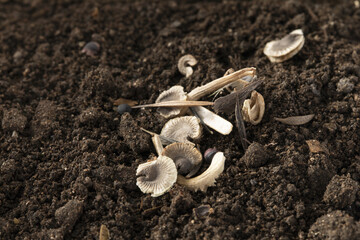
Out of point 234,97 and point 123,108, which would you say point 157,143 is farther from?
point 234,97

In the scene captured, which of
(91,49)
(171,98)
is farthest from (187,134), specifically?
(91,49)

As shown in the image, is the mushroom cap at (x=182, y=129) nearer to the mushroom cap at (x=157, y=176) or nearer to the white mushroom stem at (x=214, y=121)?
the white mushroom stem at (x=214, y=121)

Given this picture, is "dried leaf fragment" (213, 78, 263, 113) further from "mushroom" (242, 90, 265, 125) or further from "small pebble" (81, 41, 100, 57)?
"small pebble" (81, 41, 100, 57)

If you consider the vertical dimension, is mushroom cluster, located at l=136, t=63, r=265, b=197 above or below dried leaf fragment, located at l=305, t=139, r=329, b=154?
above

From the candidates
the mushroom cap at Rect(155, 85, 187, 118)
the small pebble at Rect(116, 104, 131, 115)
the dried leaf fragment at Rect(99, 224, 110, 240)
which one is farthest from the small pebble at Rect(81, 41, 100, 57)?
the dried leaf fragment at Rect(99, 224, 110, 240)

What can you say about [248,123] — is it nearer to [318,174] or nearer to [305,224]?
[318,174]

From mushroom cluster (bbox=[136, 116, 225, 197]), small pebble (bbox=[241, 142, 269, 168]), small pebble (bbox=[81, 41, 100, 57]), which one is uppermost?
small pebble (bbox=[81, 41, 100, 57])
